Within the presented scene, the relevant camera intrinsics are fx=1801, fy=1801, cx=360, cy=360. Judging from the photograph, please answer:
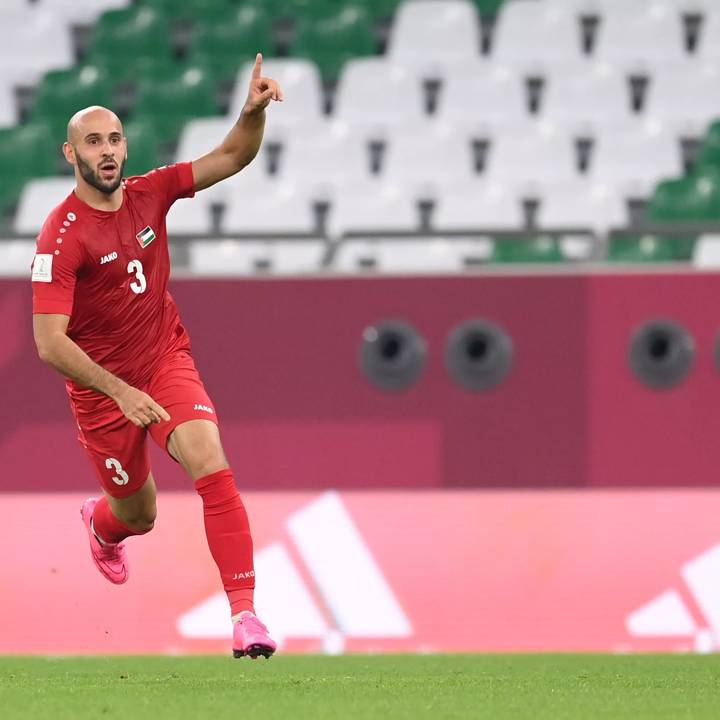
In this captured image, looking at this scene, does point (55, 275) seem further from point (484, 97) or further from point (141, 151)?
point (484, 97)

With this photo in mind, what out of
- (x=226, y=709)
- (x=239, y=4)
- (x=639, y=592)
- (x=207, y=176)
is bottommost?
(x=639, y=592)

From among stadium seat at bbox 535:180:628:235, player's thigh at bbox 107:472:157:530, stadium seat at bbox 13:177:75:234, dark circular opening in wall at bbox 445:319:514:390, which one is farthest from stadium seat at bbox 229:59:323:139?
player's thigh at bbox 107:472:157:530

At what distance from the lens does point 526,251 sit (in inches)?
398

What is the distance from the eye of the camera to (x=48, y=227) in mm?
6277

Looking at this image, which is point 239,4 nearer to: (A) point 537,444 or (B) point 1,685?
(A) point 537,444

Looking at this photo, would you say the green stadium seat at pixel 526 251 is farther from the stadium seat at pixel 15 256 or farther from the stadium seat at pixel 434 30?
the stadium seat at pixel 434 30

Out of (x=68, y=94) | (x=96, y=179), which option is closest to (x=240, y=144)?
(x=96, y=179)

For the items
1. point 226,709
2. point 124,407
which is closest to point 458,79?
point 124,407

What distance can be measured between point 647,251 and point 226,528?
4.57 meters

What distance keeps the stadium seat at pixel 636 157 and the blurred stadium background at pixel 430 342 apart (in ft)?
0.05

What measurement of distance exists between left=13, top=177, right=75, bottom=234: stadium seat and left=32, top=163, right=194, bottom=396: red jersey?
16.4 ft

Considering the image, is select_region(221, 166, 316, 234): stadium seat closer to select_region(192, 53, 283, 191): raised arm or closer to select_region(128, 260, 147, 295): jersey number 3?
select_region(192, 53, 283, 191): raised arm

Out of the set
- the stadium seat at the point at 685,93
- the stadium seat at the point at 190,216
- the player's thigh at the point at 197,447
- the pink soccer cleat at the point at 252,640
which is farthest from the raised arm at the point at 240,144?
the stadium seat at the point at 685,93

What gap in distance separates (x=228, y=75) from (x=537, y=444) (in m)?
4.47
